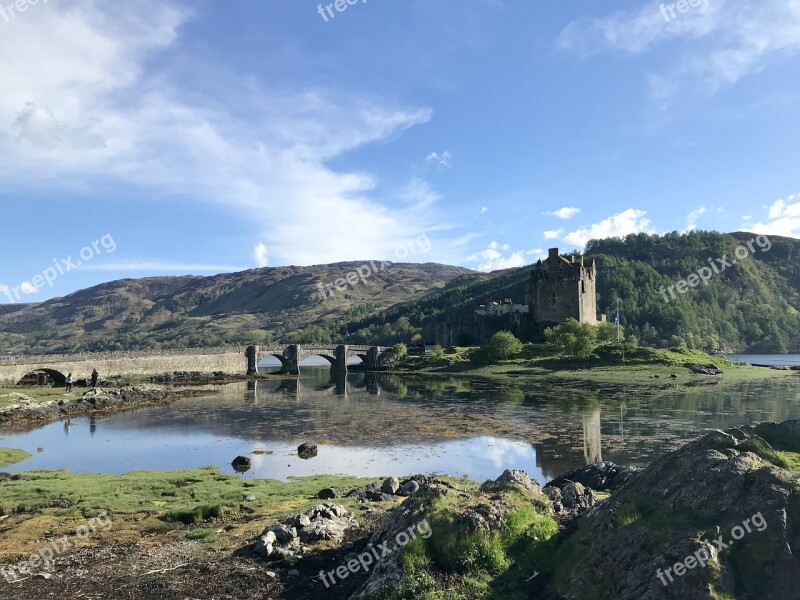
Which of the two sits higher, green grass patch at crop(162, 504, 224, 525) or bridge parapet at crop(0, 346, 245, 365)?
bridge parapet at crop(0, 346, 245, 365)

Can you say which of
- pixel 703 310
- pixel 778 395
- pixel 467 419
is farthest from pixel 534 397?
pixel 703 310

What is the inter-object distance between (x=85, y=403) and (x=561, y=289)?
95.0 metres

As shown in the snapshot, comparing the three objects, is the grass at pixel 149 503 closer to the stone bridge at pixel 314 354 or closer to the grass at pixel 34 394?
the grass at pixel 34 394

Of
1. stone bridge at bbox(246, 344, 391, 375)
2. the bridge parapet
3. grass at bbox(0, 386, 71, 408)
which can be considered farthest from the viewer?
stone bridge at bbox(246, 344, 391, 375)

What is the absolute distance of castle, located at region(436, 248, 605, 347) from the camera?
123m

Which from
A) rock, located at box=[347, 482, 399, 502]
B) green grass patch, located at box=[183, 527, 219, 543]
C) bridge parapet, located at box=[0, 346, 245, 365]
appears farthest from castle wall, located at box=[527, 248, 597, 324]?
green grass patch, located at box=[183, 527, 219, 543]

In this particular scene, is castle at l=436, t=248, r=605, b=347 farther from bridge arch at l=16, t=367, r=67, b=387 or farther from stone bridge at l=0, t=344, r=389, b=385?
bridge arch at l=16, t=367, r=67, b=387

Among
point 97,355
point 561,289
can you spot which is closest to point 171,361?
point 97,355

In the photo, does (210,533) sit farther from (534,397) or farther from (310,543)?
(534,397)

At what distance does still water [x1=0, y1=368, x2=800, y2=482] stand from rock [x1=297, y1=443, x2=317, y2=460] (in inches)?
29.7

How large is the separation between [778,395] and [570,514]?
5745 centimetres

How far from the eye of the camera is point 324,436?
43344 millimetres

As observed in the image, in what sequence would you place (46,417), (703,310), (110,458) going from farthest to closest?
(703,310) → (46,417) → (110,458)

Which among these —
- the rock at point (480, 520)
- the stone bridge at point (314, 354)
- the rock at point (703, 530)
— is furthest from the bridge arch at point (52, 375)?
the rock at point (703, 530)
